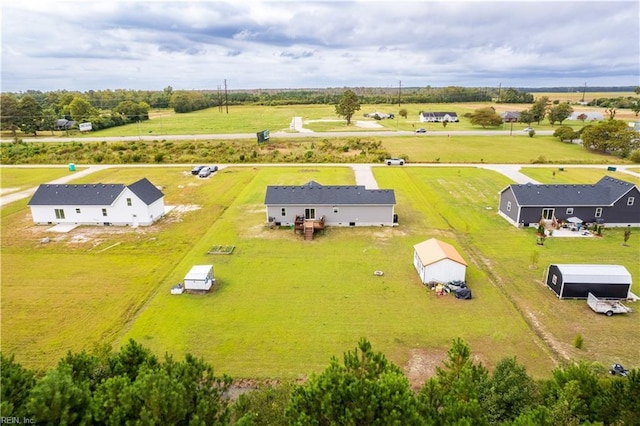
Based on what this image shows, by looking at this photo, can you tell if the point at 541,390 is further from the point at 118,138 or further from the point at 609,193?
the point at 118,138

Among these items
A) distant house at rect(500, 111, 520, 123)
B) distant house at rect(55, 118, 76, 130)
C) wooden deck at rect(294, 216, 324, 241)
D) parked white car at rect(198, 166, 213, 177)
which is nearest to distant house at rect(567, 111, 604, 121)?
distant house at rect(500, 111, 520, 123)

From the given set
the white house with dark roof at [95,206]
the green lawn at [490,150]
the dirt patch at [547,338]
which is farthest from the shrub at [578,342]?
the green lawn at [490,150]

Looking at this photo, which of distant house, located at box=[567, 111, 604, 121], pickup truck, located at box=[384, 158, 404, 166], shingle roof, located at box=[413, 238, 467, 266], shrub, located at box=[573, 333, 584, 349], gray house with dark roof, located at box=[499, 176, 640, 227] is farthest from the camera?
distant house, located at box=[567, 111, 604, 121]

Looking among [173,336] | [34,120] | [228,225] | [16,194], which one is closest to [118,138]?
[34,120]

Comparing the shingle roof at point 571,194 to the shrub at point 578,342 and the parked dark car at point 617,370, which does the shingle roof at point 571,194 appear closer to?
the shrub at point 578,342

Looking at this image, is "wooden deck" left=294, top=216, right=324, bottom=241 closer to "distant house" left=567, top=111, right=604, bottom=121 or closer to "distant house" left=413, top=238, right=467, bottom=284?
"distant house" left=413, top=238, right=467, bottom=284

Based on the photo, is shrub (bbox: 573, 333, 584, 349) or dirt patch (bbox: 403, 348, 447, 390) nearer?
dirt patch (bbox: 403, 348, 447, 390)
